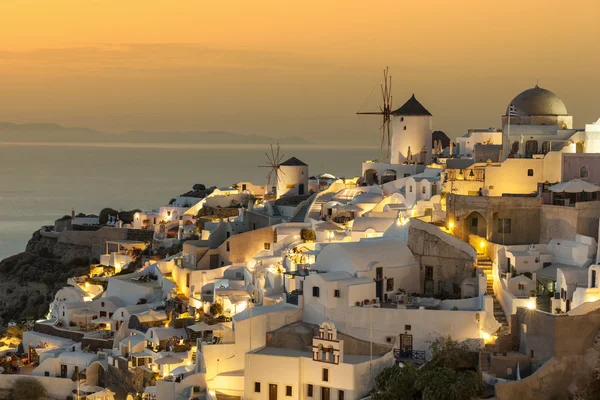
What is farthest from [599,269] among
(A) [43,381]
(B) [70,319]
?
(B) [70,319]

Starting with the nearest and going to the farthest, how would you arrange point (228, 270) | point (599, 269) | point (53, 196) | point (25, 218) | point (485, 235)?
point (599, 269)
point (485, 235)
point (228, 270)
point (25, 218)
point (53, 196)

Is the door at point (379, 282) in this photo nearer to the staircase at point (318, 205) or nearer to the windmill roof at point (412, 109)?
the staircase at point (318, 205)

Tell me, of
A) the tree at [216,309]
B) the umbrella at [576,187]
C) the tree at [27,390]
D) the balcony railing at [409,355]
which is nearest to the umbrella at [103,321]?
the tree at [27,390]

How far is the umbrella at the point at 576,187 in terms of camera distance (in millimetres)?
28125

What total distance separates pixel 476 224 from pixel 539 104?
727 cm

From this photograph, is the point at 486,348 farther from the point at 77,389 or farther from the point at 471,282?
the point at 77,389

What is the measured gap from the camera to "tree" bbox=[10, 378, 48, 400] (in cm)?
2991

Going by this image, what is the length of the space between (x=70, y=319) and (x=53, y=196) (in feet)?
290

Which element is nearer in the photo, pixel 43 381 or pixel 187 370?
pixel 187 370

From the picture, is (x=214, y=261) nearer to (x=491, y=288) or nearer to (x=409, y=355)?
(x=491, y=288)

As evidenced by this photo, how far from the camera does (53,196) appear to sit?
12056 cm

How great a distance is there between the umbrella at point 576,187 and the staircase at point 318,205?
9627 mm

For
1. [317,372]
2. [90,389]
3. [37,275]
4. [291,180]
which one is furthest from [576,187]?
[37,275]

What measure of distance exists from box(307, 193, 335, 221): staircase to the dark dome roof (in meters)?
7.21
